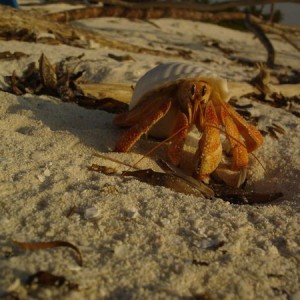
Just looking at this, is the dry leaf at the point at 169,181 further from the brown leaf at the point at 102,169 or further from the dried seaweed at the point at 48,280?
the dried seaweed at the point at 48,280

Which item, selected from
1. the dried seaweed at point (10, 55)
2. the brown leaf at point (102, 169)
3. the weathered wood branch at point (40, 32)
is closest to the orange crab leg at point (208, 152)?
the brown leaf at point (102, 169)

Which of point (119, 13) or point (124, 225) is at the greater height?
point (124, 225)

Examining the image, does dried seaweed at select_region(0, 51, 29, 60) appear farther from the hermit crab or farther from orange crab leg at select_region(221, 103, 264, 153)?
orange crab leg at select_region(221, 103, 264, 153)

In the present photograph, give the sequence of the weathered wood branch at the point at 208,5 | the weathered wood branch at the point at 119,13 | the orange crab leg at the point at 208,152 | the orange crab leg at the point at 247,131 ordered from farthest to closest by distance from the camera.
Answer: the weathered wood branch at the point at 119,13 < the weathered wood branch at the point at 208,5 < the orange crab leg at the point at 247,131 < the orange crab leg at the point at 208,152

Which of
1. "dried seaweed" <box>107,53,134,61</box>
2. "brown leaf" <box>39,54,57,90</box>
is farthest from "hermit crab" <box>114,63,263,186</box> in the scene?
"dried seaweed" <box>107,53,134,61</box>

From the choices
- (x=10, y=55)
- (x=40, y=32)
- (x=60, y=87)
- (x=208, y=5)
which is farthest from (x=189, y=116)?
(x=208, y=5)

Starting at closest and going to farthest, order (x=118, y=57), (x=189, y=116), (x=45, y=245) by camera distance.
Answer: (x=45, y=245), (x=189, y=116), (x=118, y=57)

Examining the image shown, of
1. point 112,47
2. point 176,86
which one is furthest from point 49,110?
point 112,47

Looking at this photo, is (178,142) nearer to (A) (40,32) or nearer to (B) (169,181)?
(B) (169,181)
